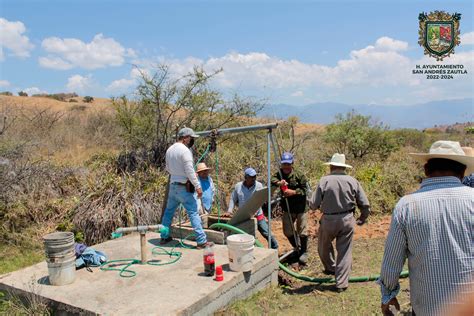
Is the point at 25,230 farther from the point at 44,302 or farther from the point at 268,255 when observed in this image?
the point at 268,255

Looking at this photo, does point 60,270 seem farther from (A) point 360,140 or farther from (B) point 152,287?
(A) point 360,140

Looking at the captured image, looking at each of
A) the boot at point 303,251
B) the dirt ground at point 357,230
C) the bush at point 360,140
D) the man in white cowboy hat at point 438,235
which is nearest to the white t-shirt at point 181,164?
the boot at point 303,251

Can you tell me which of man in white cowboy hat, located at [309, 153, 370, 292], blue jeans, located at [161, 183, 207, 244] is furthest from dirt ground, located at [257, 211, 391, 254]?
blue jeans, located at [161, 183, 207, 244]

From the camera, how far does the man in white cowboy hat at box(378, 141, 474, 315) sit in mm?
2420

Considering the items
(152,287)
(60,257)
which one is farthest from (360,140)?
(60,257)

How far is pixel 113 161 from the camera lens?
33.2ft

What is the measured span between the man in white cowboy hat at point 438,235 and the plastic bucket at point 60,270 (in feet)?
12.2

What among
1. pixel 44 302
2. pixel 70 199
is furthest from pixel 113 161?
pixel 44 302

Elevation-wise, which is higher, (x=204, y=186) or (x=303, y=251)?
(x=204, y=186)

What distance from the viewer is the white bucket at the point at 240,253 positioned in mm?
4891

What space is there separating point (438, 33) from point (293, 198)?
356 inches

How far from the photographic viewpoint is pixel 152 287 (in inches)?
180

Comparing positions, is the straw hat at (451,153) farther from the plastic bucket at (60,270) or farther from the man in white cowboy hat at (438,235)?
the plastic bucket at (60,270)

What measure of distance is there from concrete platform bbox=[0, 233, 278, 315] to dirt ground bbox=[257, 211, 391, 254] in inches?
111
